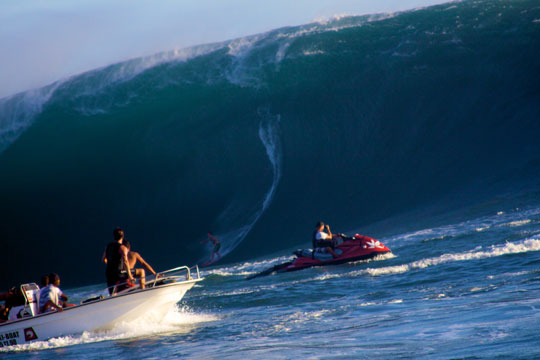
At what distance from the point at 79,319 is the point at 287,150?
1498 centimetres

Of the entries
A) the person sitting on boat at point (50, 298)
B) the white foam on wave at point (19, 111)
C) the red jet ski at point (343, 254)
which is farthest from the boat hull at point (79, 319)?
the white foam on wave at point (19, 111)

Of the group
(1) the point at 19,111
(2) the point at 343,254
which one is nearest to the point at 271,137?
(2) the point at 343,254

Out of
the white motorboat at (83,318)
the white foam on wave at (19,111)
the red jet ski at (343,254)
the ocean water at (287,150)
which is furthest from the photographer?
the white foam on wave at (19,111)

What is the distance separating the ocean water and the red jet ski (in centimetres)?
38

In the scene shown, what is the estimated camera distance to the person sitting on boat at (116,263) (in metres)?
8.79

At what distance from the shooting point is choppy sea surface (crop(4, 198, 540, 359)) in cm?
623

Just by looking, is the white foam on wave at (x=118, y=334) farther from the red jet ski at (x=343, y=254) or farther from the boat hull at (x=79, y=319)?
the red jet ski at (x=343, y=254)

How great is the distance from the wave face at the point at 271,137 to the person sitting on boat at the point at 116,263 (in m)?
11.3

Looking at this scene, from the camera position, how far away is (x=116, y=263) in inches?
351

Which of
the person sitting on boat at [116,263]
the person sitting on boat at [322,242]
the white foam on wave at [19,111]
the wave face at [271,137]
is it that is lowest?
the person sitting on boat at [322,242]

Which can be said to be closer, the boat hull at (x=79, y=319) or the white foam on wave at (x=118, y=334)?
the white foam on wave at (x=118, y=334)

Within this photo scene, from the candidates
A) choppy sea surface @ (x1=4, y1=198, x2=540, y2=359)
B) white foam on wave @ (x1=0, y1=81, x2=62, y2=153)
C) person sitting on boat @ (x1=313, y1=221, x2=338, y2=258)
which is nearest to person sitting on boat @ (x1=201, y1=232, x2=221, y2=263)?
choppy sea surface @ (x1=4, y1=198, x2=540, y2=359)

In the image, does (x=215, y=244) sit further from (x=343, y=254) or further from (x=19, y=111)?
(x=19, y=111)

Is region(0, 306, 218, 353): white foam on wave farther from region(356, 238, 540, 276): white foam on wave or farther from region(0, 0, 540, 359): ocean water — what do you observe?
region(356, 238, 540, 276): white foam on wave
